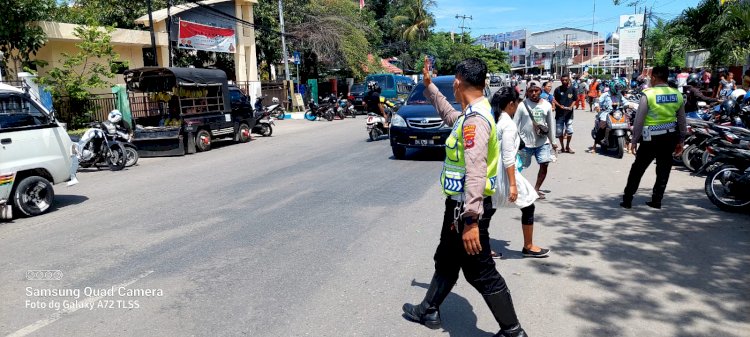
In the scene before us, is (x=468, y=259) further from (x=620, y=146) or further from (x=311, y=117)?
(x=311, y=117)

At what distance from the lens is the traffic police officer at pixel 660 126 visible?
6496 mm

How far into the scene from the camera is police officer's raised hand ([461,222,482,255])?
9.80 feet

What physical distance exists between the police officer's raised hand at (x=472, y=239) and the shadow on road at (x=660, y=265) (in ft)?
3.69

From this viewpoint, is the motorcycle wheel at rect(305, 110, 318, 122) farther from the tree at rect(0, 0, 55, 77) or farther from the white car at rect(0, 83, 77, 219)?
the white car at rect(0, 83, 77, 219)

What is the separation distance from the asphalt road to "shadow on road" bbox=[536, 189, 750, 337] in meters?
0.02

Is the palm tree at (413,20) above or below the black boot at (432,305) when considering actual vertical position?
above

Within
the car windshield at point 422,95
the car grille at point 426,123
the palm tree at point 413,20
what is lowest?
the car grille at point 426,123

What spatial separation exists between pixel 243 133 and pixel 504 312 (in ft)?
48.0

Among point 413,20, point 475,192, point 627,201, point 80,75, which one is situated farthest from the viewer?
point 413,20

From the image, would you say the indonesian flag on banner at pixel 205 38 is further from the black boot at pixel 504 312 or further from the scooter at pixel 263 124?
the black boot at pixel 504 312

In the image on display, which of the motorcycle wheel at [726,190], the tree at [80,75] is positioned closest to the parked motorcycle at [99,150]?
the tree at [80,75]

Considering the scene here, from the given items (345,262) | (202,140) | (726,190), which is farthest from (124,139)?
(726,190)

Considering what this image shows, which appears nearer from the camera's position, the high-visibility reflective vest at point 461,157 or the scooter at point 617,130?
the high-visibility reflective vest at point 461,157

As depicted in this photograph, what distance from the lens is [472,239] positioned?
2.99 m
